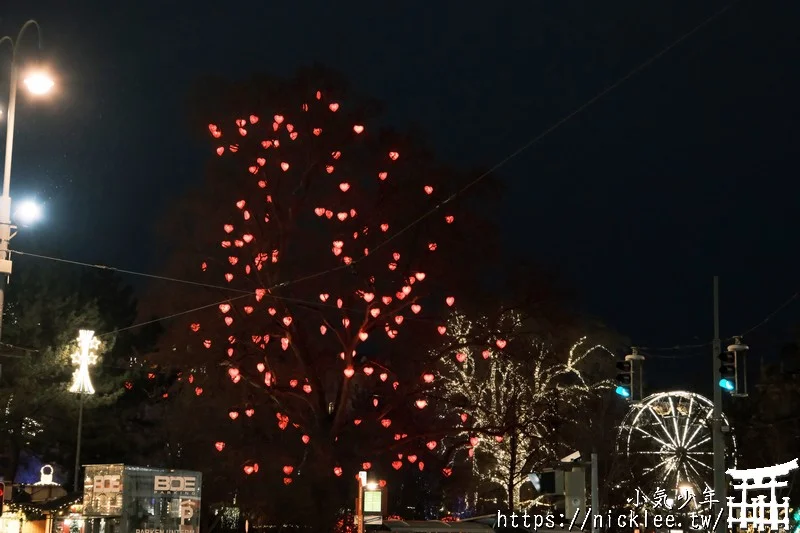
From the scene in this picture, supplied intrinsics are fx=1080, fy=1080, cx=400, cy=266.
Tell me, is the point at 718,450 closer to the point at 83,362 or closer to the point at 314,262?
the point at 314,262

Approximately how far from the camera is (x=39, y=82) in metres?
18.3

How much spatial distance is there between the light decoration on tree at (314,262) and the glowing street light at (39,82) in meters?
17.9

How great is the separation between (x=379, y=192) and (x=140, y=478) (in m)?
21.8

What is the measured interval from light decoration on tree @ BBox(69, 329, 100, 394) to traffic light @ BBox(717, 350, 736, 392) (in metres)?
23.5

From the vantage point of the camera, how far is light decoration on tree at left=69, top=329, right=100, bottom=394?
3984 cm

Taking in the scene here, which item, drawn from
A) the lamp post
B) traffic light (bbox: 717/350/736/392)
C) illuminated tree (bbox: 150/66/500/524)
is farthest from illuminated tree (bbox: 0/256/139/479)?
traffic light (bbox: 717/350/736/392)

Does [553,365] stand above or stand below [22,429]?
above

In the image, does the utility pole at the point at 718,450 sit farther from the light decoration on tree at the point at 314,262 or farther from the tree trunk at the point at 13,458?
the tree trunk at the point at 13,458

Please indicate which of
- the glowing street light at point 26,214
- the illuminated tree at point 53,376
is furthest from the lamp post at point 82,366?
the glowing street light at point 26,214

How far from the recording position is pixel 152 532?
1670 cm

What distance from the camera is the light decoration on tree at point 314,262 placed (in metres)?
36.3

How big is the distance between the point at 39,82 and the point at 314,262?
18.7 meters

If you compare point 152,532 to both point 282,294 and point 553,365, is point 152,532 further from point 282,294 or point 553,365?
point 553,365

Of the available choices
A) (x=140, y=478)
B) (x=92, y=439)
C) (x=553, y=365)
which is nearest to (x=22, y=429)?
(x=92, y=439)
